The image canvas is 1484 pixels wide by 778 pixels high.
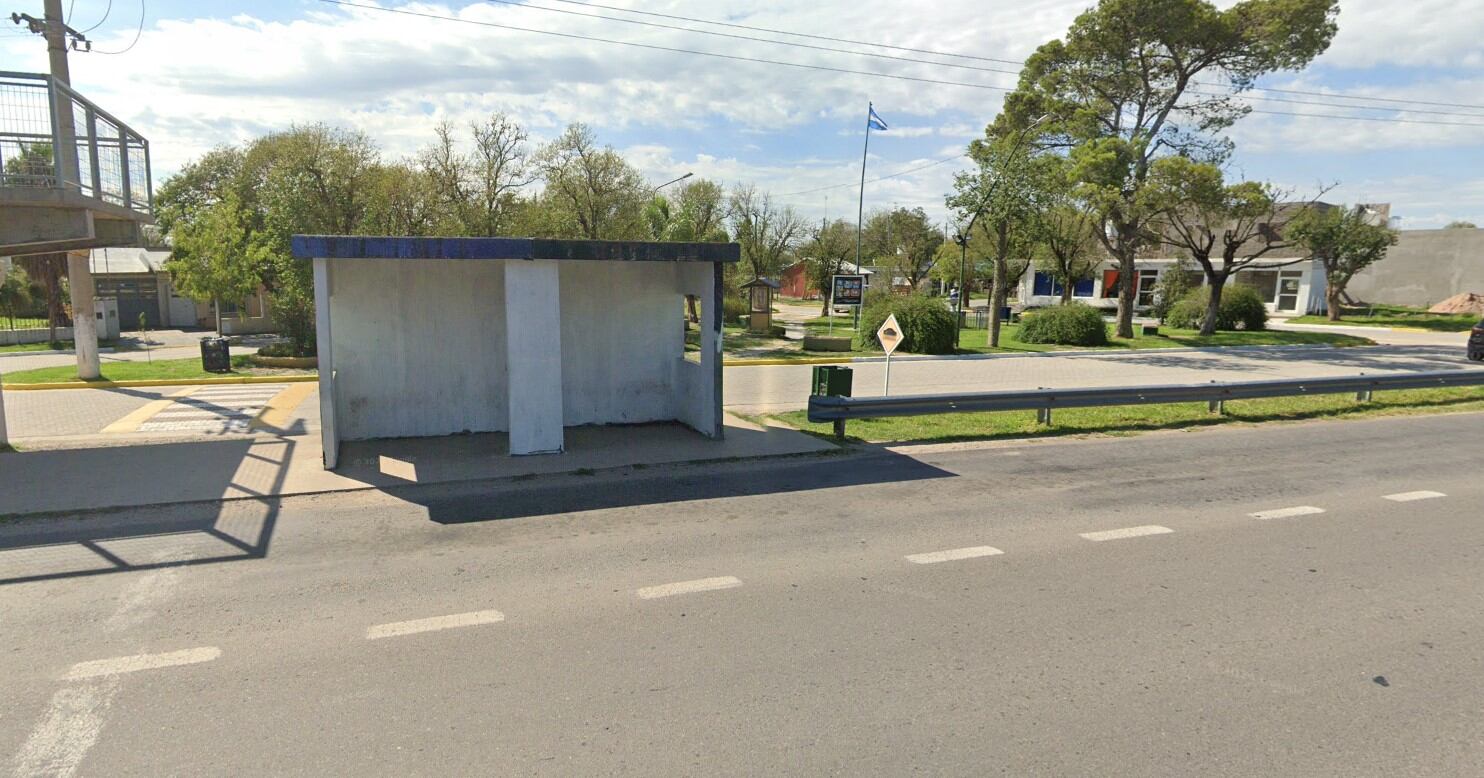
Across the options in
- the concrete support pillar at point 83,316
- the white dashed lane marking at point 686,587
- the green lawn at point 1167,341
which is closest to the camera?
the white dashed lane marking at point 686,587

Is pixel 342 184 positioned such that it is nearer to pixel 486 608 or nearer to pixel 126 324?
pixel 126 324

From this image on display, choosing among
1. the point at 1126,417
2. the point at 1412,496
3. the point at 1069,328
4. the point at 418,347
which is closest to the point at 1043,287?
the point at 1069,328

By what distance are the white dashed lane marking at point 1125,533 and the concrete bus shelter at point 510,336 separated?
17.4 ft

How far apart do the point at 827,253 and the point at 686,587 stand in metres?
51.6

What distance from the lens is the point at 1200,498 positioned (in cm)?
859

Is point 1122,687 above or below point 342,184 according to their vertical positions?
below

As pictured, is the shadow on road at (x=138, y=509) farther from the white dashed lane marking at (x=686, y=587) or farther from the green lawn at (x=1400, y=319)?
the green lawn at (x=1400, y=319)

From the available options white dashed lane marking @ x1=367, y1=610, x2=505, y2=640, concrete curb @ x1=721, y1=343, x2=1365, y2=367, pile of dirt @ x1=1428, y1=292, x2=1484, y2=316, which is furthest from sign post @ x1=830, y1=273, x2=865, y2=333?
pile of dirt @ x1=1428, y1=292, x2=1484, y2=316

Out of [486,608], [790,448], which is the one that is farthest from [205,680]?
[790,448]

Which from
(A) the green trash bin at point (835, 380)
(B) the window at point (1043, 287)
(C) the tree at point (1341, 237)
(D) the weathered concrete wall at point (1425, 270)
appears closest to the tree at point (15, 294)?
(A) the green trash bin at point (835, 380)

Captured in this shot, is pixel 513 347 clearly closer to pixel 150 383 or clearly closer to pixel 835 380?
pixel 835 380

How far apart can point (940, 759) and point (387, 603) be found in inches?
150

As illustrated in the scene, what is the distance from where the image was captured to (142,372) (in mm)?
18828

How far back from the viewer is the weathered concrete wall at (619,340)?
12156mm
